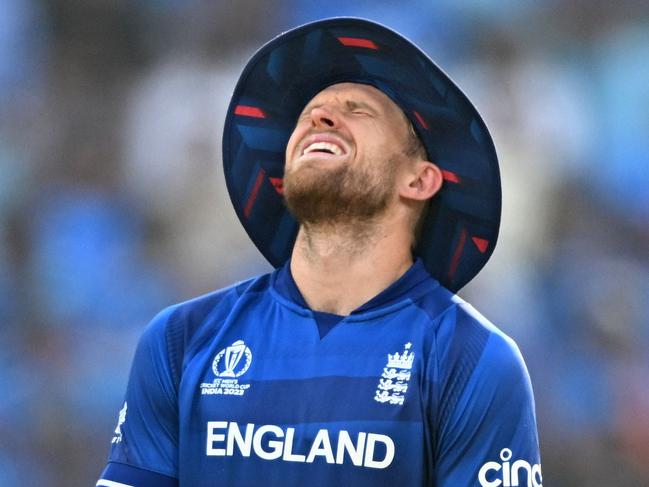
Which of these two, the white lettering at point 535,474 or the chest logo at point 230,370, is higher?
the chest logo at point 230,370

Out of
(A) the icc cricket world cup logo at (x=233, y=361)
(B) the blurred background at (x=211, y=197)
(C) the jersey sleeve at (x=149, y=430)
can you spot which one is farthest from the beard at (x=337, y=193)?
(B) the blurred background at (x=211, y=197)

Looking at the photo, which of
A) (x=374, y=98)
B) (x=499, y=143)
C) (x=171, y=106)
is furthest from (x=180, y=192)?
(x=374, y=98)

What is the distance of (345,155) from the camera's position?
288cm

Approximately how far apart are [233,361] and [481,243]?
718mm

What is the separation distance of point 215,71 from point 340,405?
3.71 m

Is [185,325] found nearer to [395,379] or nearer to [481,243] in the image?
[395,379]

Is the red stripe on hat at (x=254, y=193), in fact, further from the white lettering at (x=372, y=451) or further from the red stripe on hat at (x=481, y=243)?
the white lettering at (x=372, y=451)

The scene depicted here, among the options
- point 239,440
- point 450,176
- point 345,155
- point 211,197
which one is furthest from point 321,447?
point 211,197

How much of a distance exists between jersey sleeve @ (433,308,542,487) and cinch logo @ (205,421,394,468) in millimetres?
140

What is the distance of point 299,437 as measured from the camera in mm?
2637

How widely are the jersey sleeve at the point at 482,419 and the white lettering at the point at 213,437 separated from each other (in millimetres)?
489

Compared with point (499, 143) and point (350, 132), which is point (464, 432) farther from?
point (499, 143)

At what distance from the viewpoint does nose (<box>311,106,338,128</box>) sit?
294 centimetres

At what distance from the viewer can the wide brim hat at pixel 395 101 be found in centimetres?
294
